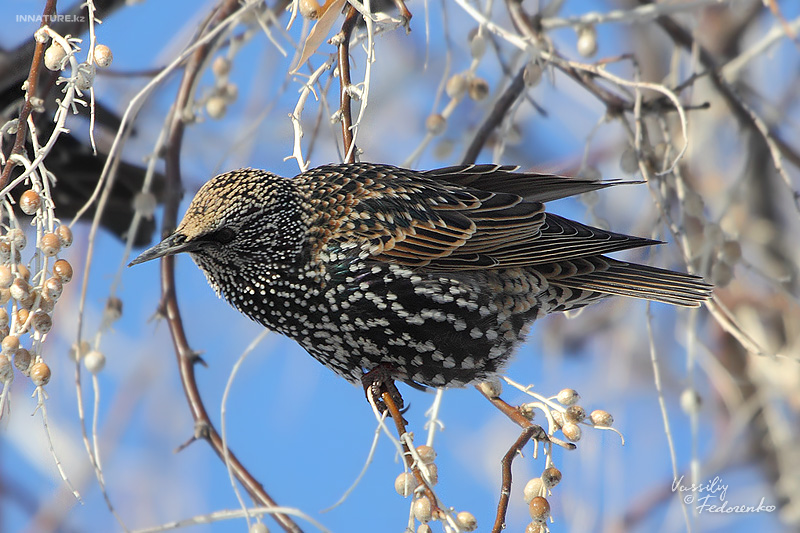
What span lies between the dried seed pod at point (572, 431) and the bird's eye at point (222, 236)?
1.32 meters

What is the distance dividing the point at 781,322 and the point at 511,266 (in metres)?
3.64

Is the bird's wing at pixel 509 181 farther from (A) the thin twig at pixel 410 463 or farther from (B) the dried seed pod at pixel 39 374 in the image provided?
(B) the dried seed pod at pixel 39 374

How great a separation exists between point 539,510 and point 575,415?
317 millimetres

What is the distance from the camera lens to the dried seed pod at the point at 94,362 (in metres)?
3.03

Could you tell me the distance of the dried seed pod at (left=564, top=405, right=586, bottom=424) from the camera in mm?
2701

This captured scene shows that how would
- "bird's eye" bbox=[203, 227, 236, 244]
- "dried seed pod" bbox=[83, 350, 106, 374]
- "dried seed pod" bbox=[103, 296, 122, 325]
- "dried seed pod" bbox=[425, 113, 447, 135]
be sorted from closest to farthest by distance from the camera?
"dried seed pod" bbox=[83, 350, 106, 374]
"bird's eye" bbox=[203, 227, 236, 244]
"dried seed pod" bbox=[103, 296, 122, 325]
"dried seed pod" bbox=[425, 113, 447, 135]

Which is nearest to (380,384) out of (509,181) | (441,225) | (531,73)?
(441,225)

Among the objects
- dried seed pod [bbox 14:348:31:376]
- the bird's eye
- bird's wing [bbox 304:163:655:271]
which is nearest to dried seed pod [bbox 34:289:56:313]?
dried seed pod [bbox 14:348:31:376]

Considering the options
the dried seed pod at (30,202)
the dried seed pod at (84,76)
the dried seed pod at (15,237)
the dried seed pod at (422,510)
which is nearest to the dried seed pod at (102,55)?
the dried seed pod at (84,76)

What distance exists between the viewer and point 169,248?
2.96m

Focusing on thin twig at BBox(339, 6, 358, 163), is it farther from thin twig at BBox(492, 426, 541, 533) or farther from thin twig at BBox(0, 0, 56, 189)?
thin twig at BBox(492, 426, 541, 533)

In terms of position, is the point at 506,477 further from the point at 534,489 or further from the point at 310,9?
the point at 310,9

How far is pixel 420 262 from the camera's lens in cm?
337

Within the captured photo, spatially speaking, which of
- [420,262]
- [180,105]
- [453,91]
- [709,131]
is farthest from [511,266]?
[709,131]
